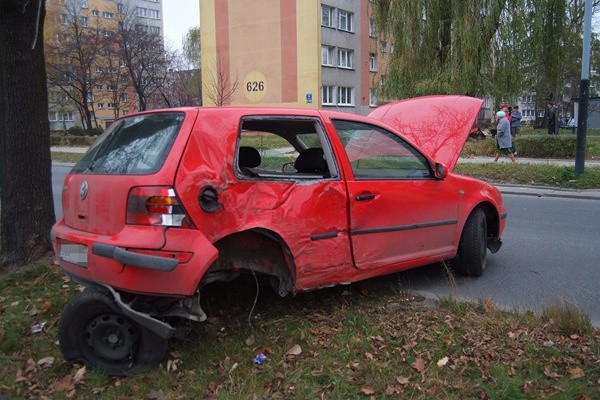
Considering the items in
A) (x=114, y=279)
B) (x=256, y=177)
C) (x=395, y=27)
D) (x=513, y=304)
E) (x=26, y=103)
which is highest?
(x=395, y=27)

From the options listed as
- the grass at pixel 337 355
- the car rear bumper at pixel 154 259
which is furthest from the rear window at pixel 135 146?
the grass at pixel 337 355

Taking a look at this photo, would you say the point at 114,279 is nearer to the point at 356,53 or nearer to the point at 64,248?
the point at 64,248

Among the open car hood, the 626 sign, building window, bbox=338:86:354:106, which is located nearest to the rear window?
the open car hood

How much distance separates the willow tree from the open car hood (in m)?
16.1

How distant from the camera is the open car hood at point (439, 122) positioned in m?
5.36

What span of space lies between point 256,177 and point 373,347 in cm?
142

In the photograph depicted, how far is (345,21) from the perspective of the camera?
→ 4294cm

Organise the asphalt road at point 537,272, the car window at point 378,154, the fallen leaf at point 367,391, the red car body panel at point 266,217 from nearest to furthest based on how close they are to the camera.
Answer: the fallen leaf at point 367,391
the red car body panel at point 266,217
the car window at point 378,154
the asphalt road at point 537,272

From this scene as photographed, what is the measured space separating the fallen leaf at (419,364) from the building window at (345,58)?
133 feet

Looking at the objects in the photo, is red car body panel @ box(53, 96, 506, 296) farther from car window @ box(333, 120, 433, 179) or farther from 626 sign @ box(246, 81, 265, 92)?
626 sign @ box(246, 81, 265, 92)

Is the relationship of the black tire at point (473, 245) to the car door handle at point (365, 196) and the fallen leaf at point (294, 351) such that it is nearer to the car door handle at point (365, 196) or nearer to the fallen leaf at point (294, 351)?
the car door handle at point (365, 196)

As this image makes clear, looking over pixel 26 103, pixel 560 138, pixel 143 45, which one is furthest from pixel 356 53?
pixel 26 103

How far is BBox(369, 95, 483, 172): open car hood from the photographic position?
536cm

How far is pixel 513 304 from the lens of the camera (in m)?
4.61
